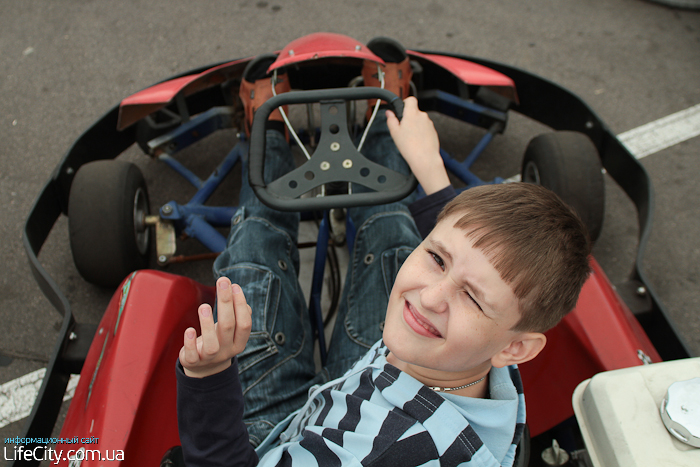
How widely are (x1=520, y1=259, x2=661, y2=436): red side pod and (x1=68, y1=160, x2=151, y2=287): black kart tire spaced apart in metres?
1.09

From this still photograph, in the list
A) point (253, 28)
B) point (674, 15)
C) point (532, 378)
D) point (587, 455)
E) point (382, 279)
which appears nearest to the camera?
point (587, 455)

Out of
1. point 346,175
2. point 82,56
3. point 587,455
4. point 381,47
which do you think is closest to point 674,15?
point 381,47

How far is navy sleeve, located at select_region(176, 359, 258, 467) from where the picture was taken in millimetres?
735

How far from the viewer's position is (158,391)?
3.08 ft

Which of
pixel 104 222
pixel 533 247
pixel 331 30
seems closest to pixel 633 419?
pixel 533 247

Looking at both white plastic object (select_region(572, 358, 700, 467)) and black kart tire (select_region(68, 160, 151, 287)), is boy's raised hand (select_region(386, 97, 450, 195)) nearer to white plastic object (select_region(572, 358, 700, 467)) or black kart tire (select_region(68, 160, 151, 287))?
white plastic object (select_region(572, 358, 700, 467))

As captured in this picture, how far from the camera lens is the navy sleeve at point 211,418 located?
2.41 feet

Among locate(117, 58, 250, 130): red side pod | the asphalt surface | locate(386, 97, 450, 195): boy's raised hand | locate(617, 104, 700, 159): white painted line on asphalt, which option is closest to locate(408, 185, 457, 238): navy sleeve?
locate(386, 97, 450, 195): boy's raised hand

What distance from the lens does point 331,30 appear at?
8.42 feet

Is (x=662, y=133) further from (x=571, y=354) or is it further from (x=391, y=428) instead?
(x=391, y=428)

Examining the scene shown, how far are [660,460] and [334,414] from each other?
0.45 metres

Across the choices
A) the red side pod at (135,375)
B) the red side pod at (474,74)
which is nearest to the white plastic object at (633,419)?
the red side pod at (135,375)

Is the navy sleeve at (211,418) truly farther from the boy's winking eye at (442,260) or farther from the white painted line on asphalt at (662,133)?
the white painted line on asphalt at (662,133)

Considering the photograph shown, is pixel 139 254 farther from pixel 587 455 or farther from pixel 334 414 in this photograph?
pixel 587 455
